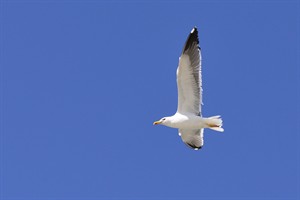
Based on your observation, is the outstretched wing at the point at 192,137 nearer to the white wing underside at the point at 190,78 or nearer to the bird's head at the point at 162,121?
the bird's head at the point at 162,121

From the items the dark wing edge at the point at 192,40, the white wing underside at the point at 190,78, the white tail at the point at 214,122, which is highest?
the dark wing edge at the point at 192,40

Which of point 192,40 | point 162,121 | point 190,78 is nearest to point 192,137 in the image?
point 162,121

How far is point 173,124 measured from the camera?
671 inches

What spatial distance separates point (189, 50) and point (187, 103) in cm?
122

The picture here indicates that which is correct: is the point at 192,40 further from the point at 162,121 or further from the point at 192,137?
the point at 192,137

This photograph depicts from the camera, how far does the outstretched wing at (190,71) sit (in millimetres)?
16281

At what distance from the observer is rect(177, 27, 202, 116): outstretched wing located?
16281mm

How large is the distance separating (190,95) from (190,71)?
Result: 61 cm

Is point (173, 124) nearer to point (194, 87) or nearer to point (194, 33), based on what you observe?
point (194, 87)

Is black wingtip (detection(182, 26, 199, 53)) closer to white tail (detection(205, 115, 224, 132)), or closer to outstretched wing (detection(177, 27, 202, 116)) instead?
outstretched wing (detection(177, 27, 202, 116))

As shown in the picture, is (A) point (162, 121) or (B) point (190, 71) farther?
(A) point (162, 121)

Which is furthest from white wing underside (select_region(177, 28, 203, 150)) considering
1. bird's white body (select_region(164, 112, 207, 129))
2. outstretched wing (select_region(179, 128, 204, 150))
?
outstretched wing (select_region(179, 128, 204, 150))

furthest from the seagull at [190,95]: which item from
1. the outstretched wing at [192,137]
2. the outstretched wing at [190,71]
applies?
the outstretched wing at [192,137]

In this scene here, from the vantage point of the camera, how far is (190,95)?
16.7 meters
